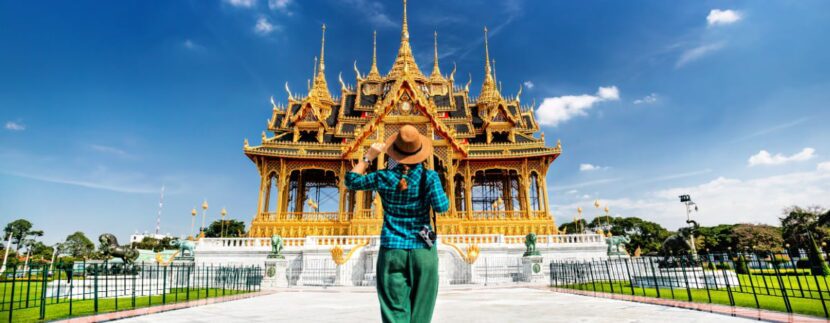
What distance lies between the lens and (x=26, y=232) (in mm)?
52125

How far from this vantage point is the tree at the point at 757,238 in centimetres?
3906

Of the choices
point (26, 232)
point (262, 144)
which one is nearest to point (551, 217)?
point (262, 144)

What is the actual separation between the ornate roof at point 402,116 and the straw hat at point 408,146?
22652 mm

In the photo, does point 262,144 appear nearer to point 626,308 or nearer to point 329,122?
point 329,122

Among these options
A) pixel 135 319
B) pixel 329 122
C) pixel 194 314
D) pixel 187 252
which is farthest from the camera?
pixel 329 122

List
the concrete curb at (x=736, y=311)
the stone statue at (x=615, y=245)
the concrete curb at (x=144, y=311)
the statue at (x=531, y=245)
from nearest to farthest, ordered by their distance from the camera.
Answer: the concrete curb at (x=736, y=311) < the concrete curb at (x=144, y=311) < the statue at (x=531, y=245) < the stone statue at (x=615, y=245)

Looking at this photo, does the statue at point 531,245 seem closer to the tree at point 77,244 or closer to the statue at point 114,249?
the statue at point 114,249

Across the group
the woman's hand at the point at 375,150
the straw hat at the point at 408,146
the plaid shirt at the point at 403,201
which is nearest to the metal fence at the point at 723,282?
the plaid shirt at the point at 403,201

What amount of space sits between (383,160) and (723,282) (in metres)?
17.6

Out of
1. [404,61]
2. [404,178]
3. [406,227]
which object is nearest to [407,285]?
[406,227]

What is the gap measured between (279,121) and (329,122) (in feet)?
12.6

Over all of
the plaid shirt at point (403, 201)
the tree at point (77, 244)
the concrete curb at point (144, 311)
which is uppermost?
the tree at point (77, 244)

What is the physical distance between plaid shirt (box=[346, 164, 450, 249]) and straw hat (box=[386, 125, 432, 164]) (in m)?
0.12

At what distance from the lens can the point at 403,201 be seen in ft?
10.2
